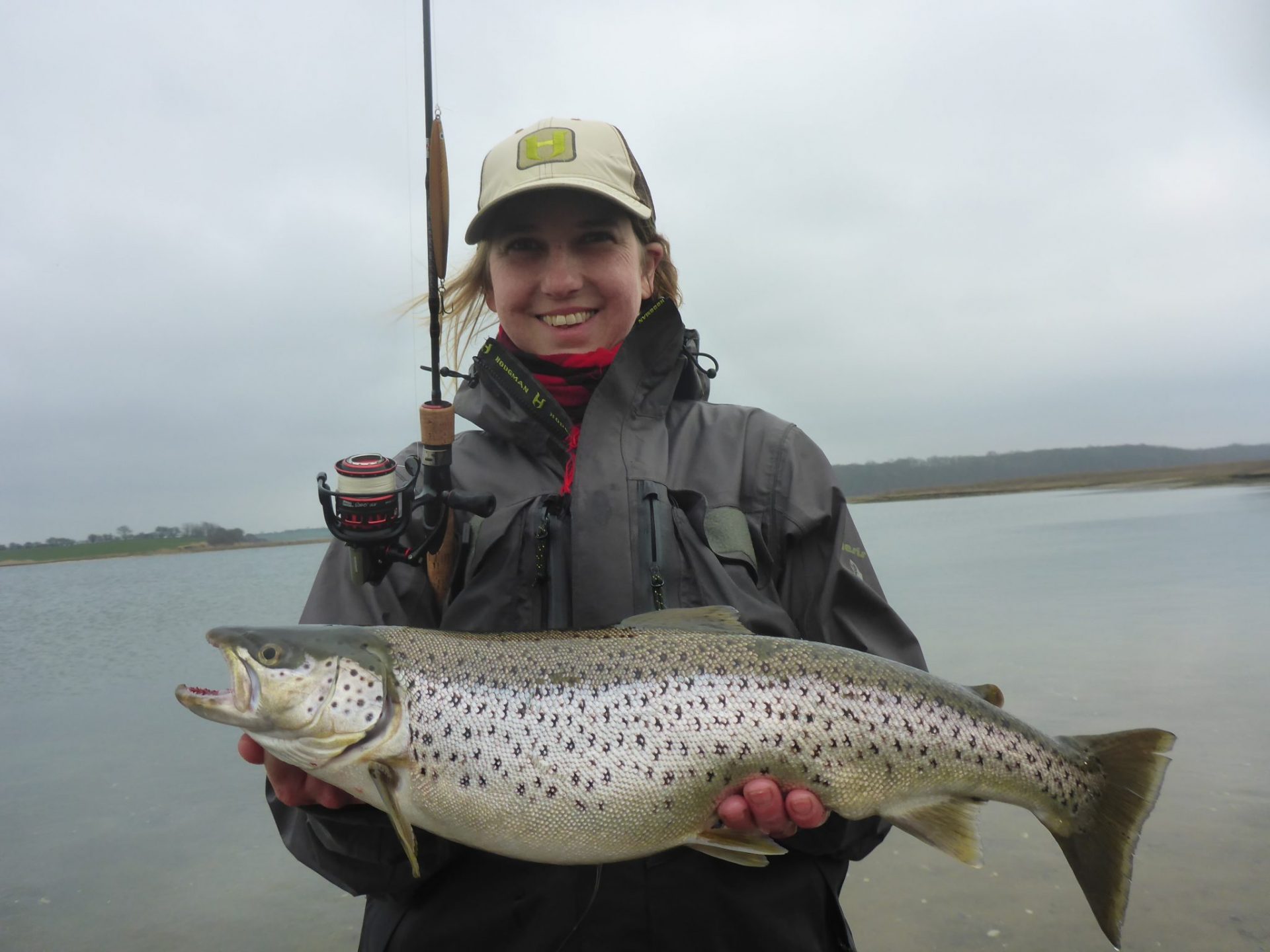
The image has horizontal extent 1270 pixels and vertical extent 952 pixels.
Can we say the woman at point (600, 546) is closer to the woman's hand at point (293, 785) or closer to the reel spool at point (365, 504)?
the woman's hand at point (293, 785)

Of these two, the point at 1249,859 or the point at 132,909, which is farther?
the point at 132,909

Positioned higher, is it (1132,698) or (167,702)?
(1132,698)

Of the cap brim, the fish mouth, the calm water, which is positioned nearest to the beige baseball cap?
the cap brim

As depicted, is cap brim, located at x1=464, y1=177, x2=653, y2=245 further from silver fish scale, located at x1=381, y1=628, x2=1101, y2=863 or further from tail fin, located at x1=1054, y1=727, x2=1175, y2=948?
tail fin, located at x1=1054, y1=727, x2=1175, y2=948

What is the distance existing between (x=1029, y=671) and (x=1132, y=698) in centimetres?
138

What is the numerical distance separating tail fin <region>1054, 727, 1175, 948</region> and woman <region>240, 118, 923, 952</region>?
2.07 ft

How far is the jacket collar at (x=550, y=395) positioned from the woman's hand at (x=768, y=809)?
1.29 meters

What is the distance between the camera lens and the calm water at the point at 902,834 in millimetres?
4336

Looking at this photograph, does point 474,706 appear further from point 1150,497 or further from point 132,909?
point 1150,497

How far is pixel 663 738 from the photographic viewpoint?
2.28 metres

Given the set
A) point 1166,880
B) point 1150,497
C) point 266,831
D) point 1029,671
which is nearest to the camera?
point 1166,880

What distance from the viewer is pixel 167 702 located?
424 inches

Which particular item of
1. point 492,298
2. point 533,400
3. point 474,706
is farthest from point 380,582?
point 492,298

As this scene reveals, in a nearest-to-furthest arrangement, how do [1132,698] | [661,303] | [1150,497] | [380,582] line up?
[380,582]
[661,303]
[1132,698]
[1150,497]
